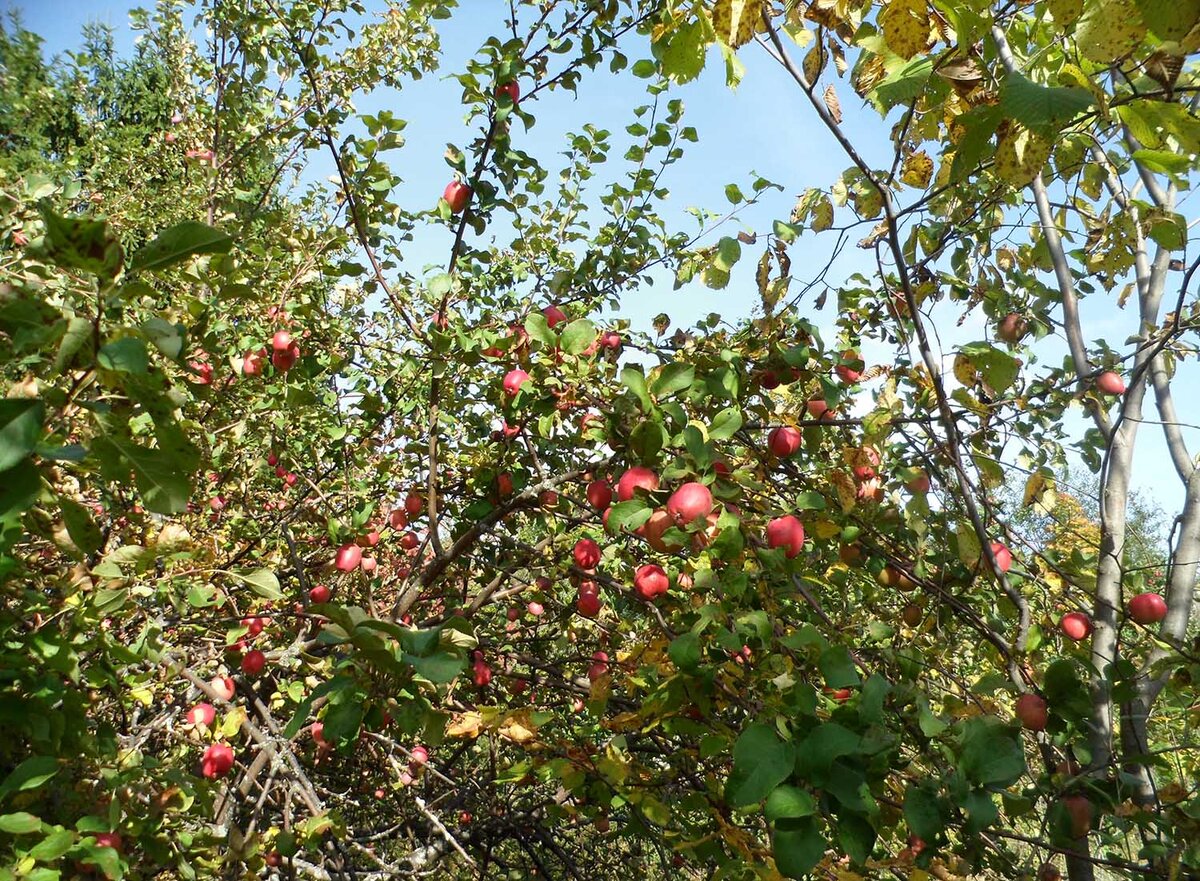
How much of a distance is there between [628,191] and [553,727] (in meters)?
2.14

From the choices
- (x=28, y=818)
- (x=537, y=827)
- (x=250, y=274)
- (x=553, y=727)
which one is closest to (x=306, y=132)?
(x=250, y=274)

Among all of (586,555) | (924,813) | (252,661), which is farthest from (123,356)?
(252,661)

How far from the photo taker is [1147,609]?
1.81m

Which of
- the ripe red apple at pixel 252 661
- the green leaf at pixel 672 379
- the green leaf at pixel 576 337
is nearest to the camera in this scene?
the green leaf at pixel 672 379

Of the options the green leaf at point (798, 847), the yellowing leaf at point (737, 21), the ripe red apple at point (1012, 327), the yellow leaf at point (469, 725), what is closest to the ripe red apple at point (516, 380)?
the yellow leaf at point (469, 725)

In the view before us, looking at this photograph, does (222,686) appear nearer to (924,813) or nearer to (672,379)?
(672,379)

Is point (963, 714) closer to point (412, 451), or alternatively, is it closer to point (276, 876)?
point (412, 451)

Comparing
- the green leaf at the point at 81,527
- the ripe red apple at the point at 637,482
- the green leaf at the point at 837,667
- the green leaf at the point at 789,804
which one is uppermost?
the ripe red apple at the point at 637,482

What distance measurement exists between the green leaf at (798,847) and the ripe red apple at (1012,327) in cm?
168

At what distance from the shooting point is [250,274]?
7.27 feet

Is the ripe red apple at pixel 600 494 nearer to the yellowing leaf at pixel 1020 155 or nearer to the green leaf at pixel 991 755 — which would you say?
the green leaf at pixel 991 755

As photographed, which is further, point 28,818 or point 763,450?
point 763,450

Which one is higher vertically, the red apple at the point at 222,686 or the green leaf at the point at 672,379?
the green leaf at the point at 672,379

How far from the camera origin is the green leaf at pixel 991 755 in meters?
1.03
